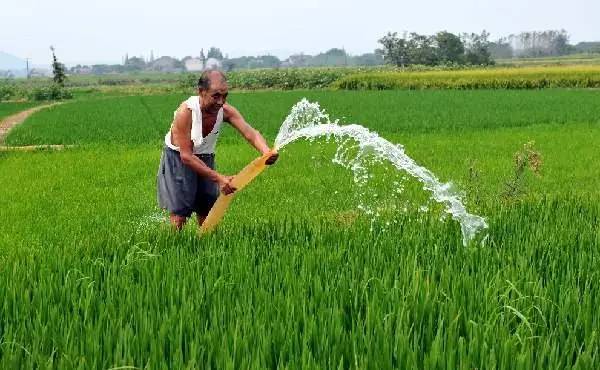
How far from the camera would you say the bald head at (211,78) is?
4246mm

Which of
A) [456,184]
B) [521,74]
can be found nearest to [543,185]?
[456,184]

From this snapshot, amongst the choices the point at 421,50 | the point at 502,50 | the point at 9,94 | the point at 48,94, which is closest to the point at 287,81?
→ the point at 48,94

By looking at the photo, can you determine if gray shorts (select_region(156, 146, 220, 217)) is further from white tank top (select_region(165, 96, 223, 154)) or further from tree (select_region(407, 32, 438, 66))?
tree (select_region(407, 32, 438, 66))

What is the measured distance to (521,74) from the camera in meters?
39.2

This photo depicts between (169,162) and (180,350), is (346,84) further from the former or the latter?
(180,350)

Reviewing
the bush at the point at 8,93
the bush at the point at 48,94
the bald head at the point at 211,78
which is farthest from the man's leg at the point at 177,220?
the bush at the point at 8,93

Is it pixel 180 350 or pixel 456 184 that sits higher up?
pixel 180 350

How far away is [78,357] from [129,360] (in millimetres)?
180

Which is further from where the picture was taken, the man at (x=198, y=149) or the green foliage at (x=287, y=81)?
the green foliage at (x=287, y=81)

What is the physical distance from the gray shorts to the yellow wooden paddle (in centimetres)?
47

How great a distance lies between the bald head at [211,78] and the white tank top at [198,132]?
0.63ft

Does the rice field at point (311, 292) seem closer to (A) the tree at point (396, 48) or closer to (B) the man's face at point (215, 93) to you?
(B) the man's face at point (215, 93)

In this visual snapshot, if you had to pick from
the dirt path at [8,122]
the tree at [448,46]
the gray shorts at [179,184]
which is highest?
the tree at [448,46]

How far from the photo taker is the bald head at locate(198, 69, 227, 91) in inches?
167
